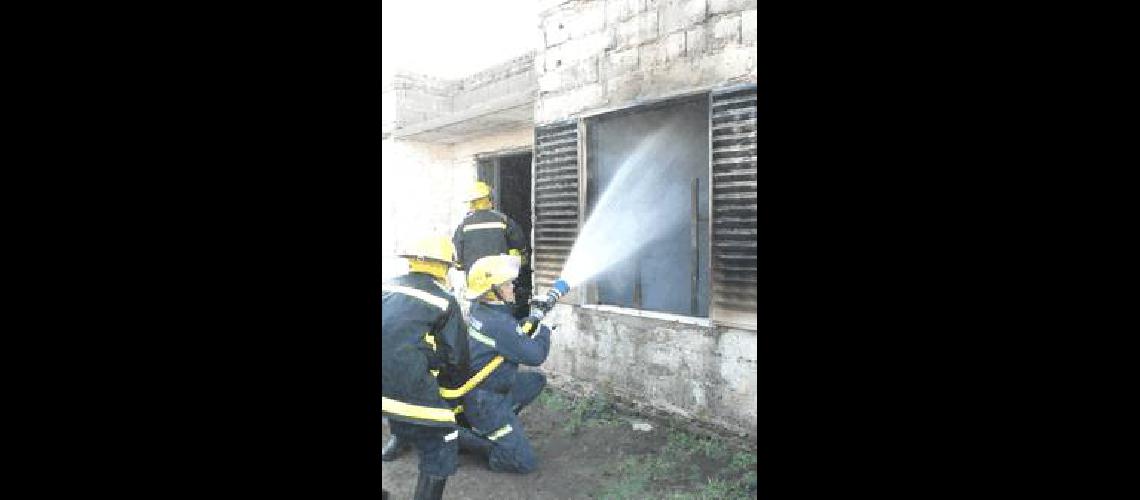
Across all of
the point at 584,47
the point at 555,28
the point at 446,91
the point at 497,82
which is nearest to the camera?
the point at 584,47

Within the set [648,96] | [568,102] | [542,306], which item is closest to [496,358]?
[542,306]

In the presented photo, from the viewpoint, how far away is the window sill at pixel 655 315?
4.56m

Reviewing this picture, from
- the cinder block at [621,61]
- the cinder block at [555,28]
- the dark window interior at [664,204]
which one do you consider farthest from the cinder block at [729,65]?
the cinder block at [555,28]

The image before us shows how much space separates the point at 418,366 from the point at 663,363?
7.56 feet

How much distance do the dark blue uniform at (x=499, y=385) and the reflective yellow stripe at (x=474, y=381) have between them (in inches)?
1.3

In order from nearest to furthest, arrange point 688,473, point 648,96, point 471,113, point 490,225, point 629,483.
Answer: point 629,483 < point 688,473 < point 648,96 < point 490,225 < point 471,113

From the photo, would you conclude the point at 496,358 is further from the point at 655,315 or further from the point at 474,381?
the point at 655,315

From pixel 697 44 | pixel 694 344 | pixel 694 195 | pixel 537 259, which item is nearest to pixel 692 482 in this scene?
pixel 694 344

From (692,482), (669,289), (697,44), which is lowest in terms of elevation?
(692,482)

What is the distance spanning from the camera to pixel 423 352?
10.5 ft

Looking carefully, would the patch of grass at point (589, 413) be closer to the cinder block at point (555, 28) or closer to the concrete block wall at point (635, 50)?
the concrete block wall at point (635, 50)
